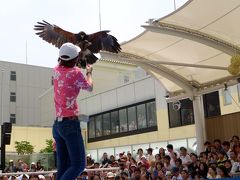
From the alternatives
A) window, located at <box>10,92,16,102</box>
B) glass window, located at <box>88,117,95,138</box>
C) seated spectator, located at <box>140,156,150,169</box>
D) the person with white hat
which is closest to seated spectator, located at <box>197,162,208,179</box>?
seated spectator, located at <box>140,156,150,169</box>

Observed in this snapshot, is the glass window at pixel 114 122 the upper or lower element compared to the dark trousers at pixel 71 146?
upper

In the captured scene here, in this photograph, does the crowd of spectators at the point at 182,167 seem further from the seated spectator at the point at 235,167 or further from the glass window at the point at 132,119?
the glass window at the point at 132,119

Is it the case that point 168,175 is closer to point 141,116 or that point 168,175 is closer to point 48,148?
point 141,116

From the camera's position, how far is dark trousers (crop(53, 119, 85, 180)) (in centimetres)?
403

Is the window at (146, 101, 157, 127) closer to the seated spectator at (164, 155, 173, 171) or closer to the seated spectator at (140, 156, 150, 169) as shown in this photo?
the seated spectator at (140, 156, 150, 169)

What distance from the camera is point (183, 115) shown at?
83.2 ft

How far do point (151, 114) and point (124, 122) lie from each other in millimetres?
3064

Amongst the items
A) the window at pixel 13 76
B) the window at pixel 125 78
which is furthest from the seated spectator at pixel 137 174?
the window at pixel 13 76

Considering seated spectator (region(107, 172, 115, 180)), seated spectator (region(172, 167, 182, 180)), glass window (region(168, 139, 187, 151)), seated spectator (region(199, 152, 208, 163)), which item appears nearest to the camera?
seated spectator (region(199, 152, 208, 163))

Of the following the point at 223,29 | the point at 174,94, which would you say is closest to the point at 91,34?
the point at 223,29

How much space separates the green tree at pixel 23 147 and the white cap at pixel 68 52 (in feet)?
109

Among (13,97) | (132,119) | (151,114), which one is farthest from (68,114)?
(13,97)

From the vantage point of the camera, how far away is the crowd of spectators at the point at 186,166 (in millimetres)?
9472

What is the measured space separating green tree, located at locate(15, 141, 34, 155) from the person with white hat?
33176 mm
